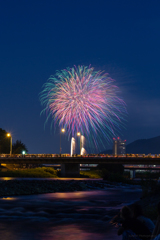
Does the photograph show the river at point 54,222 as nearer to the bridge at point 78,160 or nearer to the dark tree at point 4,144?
the bridge at point 78,160

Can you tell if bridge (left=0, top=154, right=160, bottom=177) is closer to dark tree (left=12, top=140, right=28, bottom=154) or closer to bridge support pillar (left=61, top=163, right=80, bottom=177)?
bridge support pillar (left=61, top=163, right=80, bottom=177)

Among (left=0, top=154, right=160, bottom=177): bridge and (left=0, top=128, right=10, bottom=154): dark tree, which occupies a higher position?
(left=0, top=128, right=10, bottom=154): dark tree

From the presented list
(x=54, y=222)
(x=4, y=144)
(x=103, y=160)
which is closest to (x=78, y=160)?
(x=103, y=160)

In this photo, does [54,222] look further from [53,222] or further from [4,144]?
[4,144]

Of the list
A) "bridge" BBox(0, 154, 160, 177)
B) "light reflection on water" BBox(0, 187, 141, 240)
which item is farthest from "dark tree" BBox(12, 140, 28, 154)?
"light reflection on water" BBox(0, 187, 141, 240)

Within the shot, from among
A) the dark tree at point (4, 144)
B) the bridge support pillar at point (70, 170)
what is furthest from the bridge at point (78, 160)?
the dark tree at point (4, 144)

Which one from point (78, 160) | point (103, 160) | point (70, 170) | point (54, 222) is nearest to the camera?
point (54, 222)

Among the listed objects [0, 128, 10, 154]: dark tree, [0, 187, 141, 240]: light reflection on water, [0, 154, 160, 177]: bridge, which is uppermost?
[0, 128, 10, 154]: dark tree

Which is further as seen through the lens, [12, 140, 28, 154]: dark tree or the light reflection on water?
[12, 140, 28, 154]: dark tree
